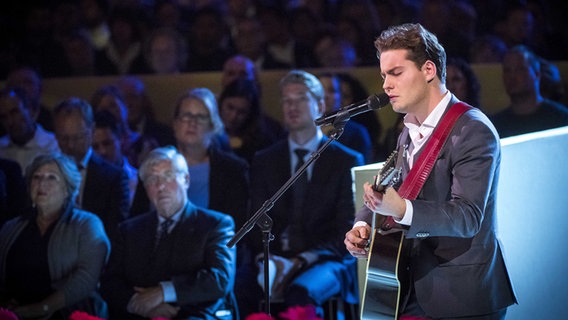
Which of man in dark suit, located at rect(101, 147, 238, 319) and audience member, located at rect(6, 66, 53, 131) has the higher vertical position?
audience member, located at rect(6, 66, 53, 131)

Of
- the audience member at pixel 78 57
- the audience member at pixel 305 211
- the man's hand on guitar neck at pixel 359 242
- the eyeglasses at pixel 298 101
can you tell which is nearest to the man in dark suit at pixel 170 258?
the audience member at pixel 305 211

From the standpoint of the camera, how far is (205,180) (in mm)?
5199

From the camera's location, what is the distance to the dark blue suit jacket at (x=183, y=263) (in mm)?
4465

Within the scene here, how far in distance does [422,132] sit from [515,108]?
2.76 meters

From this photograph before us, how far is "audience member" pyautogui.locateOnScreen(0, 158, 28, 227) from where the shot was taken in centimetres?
548

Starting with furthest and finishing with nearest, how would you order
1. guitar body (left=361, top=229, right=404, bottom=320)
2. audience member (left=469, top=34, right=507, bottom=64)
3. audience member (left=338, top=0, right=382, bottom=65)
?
1. audience member (left=338, top=0, right=382, bottom=65)
2. audience member (left=469, top=34, right=507, bottom=64)
3. guitar body (left=361, top=229, right=404, bottom=320)

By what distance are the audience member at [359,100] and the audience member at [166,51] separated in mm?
1610

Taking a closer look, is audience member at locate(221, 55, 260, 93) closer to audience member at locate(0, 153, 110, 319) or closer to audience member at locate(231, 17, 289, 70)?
audience member at locate(231, 17, 289, 70)

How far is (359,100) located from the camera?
562 centimetres

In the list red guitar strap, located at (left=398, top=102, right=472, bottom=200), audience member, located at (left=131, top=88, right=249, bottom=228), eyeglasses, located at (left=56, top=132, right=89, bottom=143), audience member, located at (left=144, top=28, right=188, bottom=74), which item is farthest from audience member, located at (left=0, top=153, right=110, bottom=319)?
red guitar strap, located at (left=398, top=102, right=472, bottom=200)

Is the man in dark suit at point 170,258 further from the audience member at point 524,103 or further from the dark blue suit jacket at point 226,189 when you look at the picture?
the audience member at point 524,103

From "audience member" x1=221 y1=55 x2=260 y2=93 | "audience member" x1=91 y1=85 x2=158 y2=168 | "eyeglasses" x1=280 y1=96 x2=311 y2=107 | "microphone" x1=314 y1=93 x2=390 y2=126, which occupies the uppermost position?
"audience member" x1=221 y1=55 x2=260 y2=93

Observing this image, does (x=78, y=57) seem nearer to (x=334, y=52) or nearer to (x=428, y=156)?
(x=334, y=52)

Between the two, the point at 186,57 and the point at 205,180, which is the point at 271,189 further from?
the point at 186,57
